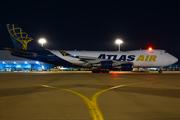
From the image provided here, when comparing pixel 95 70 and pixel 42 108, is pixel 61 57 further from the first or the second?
pixel 42 108

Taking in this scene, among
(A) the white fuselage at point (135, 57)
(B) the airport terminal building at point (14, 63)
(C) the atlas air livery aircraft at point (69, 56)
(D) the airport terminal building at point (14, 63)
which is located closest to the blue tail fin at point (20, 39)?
(C) the atlas air livery aircraft at point (69, 56)

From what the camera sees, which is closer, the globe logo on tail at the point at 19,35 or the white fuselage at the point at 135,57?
the globe logo on tail at the point at 19,35

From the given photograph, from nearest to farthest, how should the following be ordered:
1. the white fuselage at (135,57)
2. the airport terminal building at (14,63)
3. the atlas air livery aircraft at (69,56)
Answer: the atlas air livery aircraft at (69,56)
the white fuselage at (135,57)
the airport terminal building at (14,63)

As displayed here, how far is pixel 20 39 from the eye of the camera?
34.4m

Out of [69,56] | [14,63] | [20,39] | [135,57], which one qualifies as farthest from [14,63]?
[135,57]

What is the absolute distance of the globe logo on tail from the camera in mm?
34000

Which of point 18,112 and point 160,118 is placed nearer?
point 160,118

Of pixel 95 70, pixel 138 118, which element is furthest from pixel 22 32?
pixel 138 118

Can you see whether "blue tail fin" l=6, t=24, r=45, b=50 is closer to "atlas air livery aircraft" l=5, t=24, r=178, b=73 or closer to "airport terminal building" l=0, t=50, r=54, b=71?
"atlas air livery aircraft" l=5, t=24, r=178, b=73

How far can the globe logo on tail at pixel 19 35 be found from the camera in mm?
34000

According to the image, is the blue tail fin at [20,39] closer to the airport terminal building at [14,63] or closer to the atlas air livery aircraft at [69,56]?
the atlas air livery aircraft at [69,56]

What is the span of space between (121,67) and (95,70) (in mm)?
5848

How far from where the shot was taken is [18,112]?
18.2ft

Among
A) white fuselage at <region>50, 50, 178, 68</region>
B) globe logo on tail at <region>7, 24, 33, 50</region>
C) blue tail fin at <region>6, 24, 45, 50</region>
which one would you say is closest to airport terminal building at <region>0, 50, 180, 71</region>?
blue tail fin at <region>6, 24, 45, 50</region>
